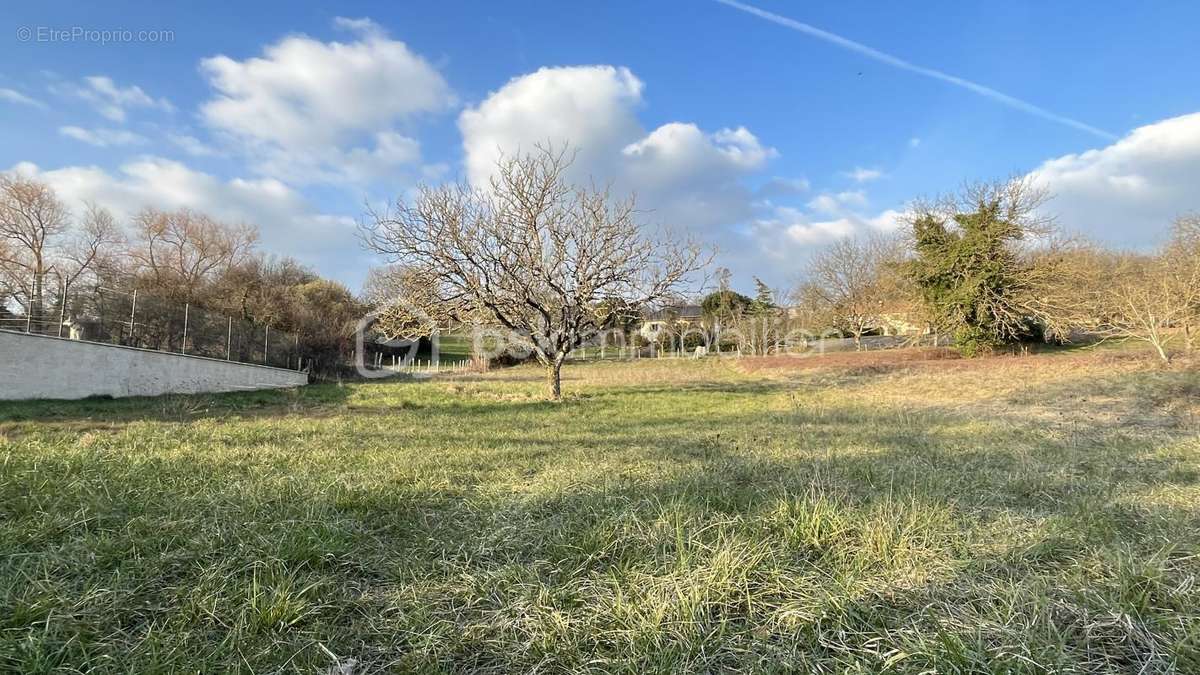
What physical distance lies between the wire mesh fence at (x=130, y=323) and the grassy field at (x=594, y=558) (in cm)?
777

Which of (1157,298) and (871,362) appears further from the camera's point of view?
(871,362)

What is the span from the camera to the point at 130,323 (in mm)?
12250

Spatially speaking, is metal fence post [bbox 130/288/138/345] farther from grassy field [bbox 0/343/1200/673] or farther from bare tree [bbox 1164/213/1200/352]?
bare tree [bbox 1164/213/1200/352]

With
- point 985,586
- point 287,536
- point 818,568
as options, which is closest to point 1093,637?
point 985,586

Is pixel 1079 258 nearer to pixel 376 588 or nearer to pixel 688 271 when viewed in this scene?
pixel 688 271

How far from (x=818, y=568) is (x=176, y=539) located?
3.28 metres

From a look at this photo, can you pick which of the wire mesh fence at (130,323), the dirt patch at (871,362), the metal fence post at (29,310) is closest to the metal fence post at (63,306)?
the wire mesh fence at (130,323)

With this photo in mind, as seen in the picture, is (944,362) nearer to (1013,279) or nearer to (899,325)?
(1013,279)

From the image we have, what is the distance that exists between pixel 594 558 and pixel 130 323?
14969 mm

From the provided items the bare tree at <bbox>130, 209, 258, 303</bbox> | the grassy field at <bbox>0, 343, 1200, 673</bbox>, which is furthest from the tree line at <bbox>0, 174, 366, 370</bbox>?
the grassy field at <bbox>0, 343, 1200, 673</bbox>

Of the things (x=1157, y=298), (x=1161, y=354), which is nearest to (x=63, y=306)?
(x=1161, y=354)

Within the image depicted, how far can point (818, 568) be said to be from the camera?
2443 millimetres

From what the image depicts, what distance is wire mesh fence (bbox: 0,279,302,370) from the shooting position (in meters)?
10.6

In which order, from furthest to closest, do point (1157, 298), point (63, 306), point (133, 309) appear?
point (1157, 298) < point (133, 309) < point (63, 306)
